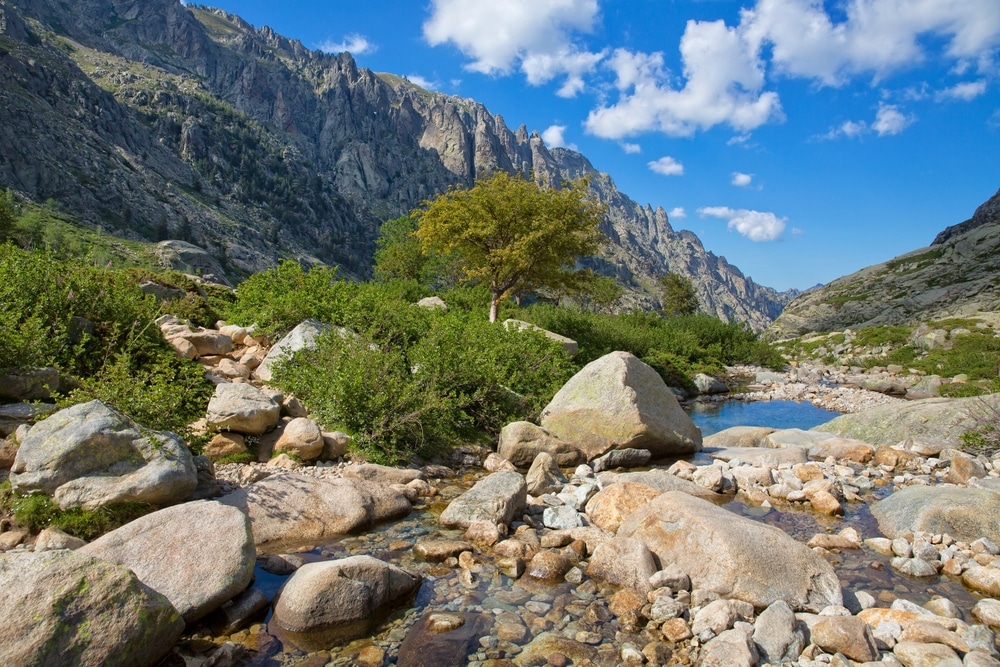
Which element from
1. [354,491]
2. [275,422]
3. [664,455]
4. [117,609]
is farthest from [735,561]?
[275,422]

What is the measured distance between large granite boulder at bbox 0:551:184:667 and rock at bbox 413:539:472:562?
312 centimetres

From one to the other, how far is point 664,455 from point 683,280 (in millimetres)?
61635

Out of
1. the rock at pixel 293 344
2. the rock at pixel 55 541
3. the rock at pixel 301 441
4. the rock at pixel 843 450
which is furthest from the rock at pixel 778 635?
the rock at pixel 293 344

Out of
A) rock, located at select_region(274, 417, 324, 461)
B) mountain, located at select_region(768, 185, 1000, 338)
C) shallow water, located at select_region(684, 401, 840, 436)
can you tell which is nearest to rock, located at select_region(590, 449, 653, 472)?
rock, located at select_region(274, 417, 324, 461)

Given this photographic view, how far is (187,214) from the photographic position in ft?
355

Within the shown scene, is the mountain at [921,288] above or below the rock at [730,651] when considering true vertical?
above

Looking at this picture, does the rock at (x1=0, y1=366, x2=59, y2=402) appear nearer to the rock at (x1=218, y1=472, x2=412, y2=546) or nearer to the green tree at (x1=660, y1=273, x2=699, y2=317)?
the rock at (x1=218, y1=472, x2=412, y2=546)

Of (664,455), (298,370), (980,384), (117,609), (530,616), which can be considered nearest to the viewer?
(117,609)

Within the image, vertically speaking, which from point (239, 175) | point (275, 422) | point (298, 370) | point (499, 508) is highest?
point (239, 175)

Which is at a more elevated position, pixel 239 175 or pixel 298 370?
pixel 239 175

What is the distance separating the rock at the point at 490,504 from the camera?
8086 millimetres

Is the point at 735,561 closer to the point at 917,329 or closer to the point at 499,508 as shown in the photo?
the point at 499,508

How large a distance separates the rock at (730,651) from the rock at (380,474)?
6028mm

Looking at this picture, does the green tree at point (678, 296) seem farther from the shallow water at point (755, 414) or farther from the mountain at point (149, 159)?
the shallow water at point (755, 414)
